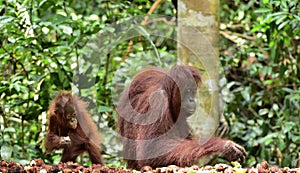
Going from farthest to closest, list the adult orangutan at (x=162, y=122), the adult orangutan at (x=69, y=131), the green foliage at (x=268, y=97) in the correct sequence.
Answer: the green foliage at (x=268, y=97), the adult orangutan at (x=69, y=131), the adult orangutan at (x=162, y=122)

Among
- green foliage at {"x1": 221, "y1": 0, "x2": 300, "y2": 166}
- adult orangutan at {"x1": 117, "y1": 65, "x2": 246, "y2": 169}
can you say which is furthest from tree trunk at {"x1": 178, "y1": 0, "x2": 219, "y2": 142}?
green foliage at {"x1": 221, "y1": 0, "x2": 300, "y2": 166}

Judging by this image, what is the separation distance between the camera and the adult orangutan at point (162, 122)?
2.64 meters

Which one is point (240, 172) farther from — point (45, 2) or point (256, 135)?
point (256, 135)

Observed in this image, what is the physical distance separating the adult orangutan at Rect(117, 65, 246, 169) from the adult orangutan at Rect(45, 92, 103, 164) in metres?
0.18

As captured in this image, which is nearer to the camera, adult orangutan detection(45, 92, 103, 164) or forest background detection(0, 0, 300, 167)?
adult orangutan detection(45, 92, 103, 164)

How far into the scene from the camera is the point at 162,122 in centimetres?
270

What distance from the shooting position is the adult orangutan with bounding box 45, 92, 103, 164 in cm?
279

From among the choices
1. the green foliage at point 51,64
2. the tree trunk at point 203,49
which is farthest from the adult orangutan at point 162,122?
the green foliage at point 51,64

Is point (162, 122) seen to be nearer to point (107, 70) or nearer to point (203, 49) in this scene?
point (203, 49)

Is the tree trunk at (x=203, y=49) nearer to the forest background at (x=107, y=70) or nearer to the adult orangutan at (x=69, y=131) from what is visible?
the forest background at (x=107, y=70)

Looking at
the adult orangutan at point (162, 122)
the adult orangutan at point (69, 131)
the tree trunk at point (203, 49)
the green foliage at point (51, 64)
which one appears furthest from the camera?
the green foliage at point (51, 64)

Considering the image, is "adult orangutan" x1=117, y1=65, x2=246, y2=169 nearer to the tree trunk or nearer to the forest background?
the tree trunk

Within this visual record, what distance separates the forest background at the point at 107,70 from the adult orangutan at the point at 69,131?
32 centimetres

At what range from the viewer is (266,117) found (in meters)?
4.52
